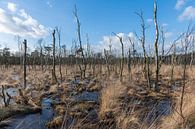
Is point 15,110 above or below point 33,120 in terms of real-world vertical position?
above

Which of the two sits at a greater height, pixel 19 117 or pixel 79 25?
pixel 79 25

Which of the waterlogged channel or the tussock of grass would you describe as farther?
the tussock of grass

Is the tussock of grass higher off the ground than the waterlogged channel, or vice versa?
the tussock of grass

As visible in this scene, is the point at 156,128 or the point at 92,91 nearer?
the point at 156,128

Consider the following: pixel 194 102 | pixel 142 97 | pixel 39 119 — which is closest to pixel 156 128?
pixel 194 102

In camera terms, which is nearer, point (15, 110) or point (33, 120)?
point (33, 120)

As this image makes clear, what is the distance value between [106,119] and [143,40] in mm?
10328

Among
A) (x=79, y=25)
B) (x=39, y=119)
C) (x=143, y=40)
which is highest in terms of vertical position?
(x=79, y=25)

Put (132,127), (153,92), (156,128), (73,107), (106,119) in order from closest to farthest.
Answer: (156,128)
(132,127)
(106,119)
(73,107)
(153,92)

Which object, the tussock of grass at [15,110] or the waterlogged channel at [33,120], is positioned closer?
the waterlogged channel at [33,120]

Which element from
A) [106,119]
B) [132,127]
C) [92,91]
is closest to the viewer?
[132,127]

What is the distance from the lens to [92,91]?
18.4 metres

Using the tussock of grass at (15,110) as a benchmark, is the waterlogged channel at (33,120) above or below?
below

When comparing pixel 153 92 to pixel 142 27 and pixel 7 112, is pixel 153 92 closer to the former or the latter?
pixel 142 27
